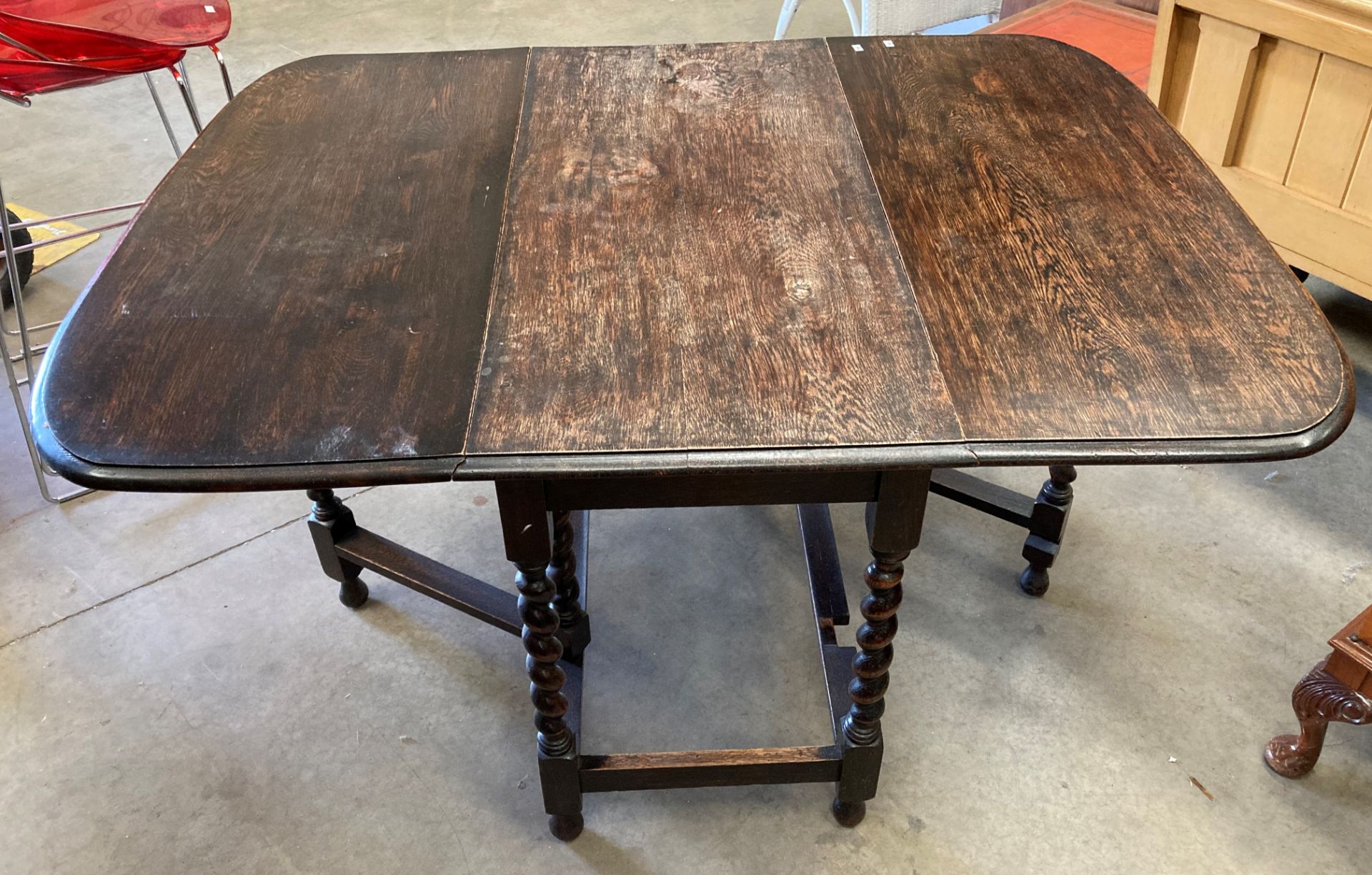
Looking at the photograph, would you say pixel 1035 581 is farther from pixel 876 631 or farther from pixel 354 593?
pixel 354 593

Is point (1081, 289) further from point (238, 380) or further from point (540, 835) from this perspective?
point (540, 835)

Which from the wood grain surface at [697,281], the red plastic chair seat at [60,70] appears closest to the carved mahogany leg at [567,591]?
the wood grain surface at [697,281]

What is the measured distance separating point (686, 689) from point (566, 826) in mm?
332

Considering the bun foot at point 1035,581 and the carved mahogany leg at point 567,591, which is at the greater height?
the carved mahogany leg at point 567,591

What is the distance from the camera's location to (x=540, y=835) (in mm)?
1613

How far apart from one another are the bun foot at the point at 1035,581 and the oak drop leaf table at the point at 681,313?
408 millimetres

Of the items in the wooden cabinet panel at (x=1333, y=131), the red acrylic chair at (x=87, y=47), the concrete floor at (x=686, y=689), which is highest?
the red acrylic chair at (x=87, y=47)

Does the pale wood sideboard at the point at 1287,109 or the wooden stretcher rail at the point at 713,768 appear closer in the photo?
the wooden stretcher rail at the point at 713,768

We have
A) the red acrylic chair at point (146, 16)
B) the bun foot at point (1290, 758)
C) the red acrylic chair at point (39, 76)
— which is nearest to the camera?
the bun foot at point (1290, 758)

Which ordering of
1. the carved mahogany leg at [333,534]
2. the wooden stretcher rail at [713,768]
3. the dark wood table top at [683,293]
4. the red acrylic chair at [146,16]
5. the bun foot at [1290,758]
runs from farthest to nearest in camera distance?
the red acrylic chair at [146,16] → the carved mahogany leg at [333,534] → the bun foot at [1290,758] → the wooden stretcher rail at [713,768] → the dark wood table top at [683,293]

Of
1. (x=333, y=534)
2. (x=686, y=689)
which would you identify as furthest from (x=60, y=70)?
(x=686, y=689)

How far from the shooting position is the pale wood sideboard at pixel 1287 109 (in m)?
1.82

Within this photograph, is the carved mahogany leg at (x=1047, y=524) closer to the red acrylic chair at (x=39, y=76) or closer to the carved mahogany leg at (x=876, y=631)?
the carved mahogany leg at (x=876, y=631)

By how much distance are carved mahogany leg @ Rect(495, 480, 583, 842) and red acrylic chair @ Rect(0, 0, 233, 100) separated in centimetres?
142
